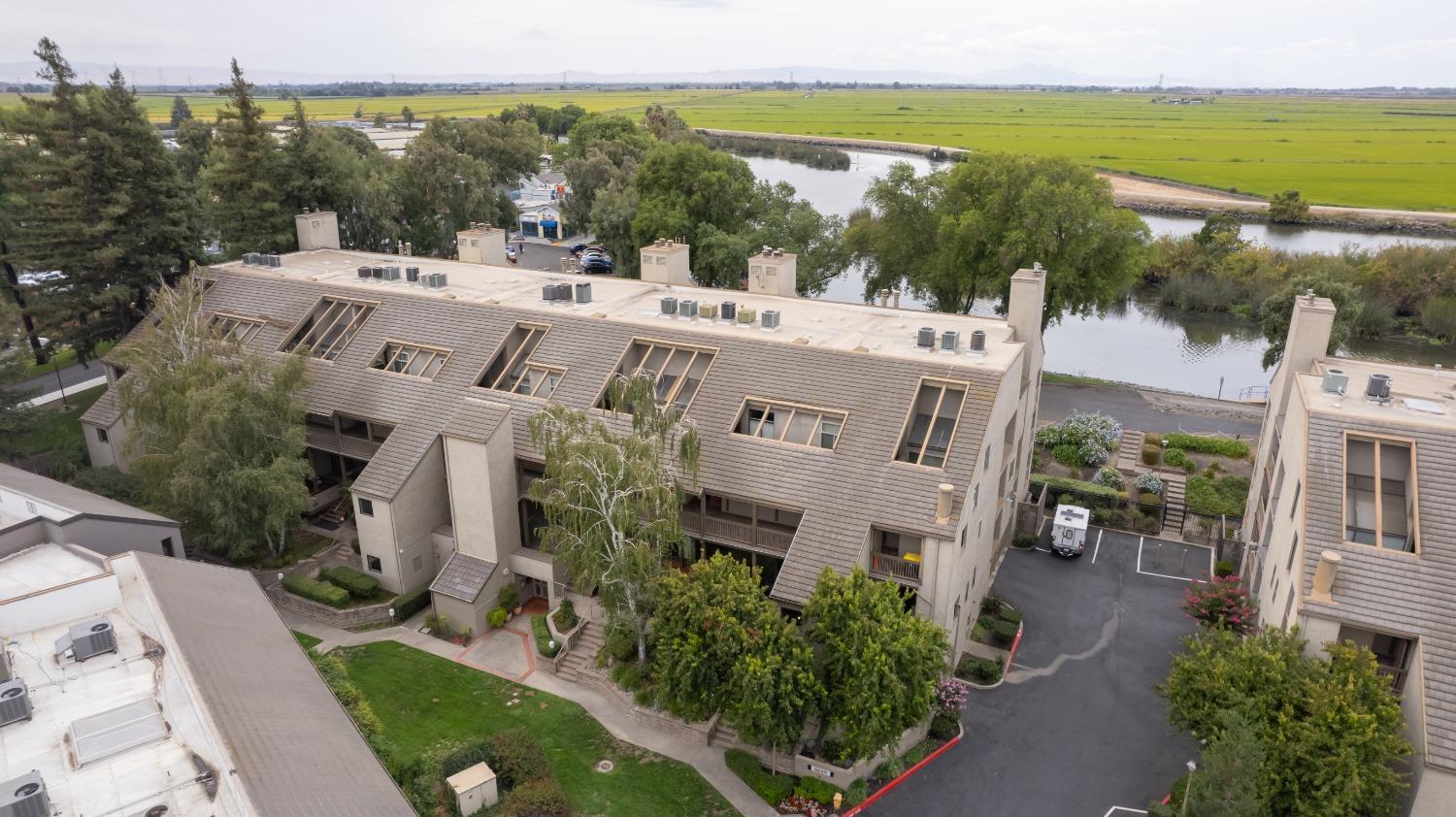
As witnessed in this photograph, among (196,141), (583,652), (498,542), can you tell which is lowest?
(583,652)

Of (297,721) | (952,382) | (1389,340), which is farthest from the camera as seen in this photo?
(1389,340)

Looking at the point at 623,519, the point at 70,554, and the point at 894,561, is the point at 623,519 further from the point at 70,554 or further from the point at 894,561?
the point at 70,554

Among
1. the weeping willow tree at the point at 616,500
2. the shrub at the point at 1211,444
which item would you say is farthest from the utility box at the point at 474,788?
the shrub at the point at 1211,444

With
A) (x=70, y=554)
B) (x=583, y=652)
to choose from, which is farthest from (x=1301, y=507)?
(x=70, y=554)

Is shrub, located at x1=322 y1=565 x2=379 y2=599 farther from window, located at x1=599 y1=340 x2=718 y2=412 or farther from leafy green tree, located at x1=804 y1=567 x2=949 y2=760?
leafy green tree, located at x1=804 y1=567 x2=949 y2=760

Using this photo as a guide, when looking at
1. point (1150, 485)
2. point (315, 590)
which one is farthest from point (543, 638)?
point (1150, 485)

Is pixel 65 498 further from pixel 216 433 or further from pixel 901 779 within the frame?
pixel 901 779

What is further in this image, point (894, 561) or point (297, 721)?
point (894, 561)
